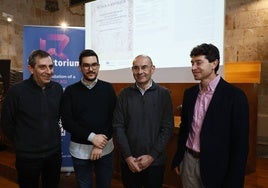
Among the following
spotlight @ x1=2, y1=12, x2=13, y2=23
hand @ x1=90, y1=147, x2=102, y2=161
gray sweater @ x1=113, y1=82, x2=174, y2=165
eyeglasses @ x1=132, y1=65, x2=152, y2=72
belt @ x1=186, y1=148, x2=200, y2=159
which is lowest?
hand @ x1=90, y1=147, x2=102, y2=161

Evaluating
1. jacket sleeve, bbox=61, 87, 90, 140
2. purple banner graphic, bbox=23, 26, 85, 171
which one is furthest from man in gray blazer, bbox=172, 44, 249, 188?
purple banner graphic, bbox=23, 26, 85, 171

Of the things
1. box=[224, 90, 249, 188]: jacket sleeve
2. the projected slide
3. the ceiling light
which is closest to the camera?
box=[224, 90, 249, 188]: jacket sleeve

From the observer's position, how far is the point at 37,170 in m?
2.00

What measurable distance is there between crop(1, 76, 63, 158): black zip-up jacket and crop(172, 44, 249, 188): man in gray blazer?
39.2 inches

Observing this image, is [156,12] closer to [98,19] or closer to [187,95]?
[98,19]

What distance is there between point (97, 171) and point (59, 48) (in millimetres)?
1798

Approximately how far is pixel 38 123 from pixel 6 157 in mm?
2732

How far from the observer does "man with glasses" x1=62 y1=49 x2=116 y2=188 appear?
1973mm

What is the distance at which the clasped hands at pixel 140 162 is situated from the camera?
1871 mm

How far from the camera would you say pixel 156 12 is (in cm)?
310

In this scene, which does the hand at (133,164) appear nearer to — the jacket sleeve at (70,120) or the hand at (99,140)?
the hand at (99,140)

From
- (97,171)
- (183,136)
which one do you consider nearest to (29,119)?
(97,171)

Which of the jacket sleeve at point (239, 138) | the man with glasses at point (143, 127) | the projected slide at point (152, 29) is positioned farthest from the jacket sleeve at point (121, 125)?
the projected slide at point (152, 29)

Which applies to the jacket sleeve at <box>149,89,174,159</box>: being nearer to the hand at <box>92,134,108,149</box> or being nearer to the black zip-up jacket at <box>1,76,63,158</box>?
the hand at <box>92,134,108,149</box>
